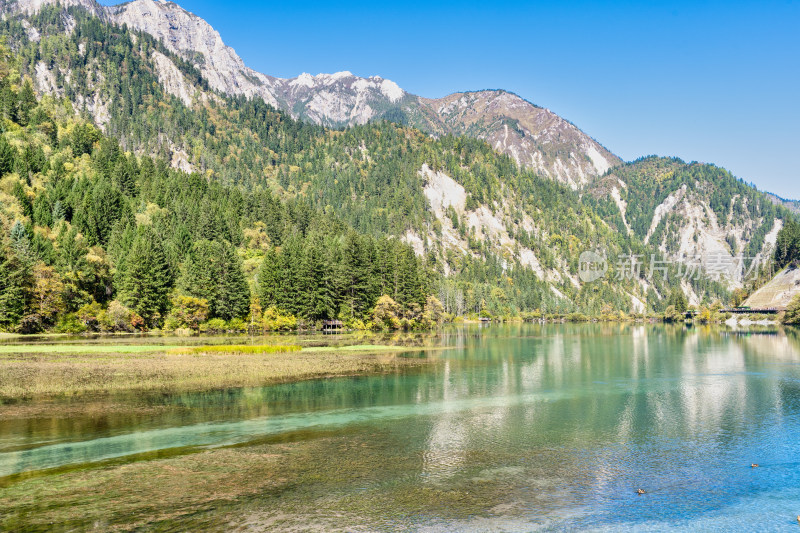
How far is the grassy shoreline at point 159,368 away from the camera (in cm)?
4372

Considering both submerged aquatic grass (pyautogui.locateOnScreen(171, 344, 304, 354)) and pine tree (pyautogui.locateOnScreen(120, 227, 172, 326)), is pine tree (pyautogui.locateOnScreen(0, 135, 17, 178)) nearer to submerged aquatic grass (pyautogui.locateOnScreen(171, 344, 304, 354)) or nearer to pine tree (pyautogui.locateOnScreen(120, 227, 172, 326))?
pine tree (pyautogui.locateOnScreen(120, 227, 172, 326))

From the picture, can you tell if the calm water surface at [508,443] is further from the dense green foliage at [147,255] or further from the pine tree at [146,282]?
the pine tree at [146,282]

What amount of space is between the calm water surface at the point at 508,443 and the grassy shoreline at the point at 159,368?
204 inches

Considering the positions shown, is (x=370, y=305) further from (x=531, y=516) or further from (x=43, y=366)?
(x=531, y=516)

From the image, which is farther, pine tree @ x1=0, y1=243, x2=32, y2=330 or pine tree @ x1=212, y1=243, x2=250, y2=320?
pine tree @ x1=212, y1=243, x2=250, y2=320

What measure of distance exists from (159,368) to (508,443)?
38101 mm

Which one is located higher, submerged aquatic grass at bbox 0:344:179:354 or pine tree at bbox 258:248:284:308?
pine tree at bbox 258:248:284:308

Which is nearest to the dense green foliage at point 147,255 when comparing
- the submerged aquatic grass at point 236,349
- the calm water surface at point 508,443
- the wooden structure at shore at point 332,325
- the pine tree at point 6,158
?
the pine tree at point 6,158

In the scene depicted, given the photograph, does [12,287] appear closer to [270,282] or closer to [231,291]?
[231,291]

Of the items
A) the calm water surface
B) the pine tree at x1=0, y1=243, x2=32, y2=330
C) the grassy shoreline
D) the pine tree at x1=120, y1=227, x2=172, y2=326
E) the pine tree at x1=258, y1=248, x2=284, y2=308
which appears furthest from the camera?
the pine tree at x1=258, y1=248, x2=284, y2=308

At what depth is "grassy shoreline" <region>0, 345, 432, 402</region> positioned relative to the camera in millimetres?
43719

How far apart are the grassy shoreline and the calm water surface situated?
17.0 feet

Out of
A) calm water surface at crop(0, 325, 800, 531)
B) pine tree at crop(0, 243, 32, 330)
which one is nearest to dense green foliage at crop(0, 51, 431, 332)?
pine tree at crop(0, 243, 32, 330)

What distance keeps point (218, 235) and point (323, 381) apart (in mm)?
111926
